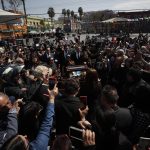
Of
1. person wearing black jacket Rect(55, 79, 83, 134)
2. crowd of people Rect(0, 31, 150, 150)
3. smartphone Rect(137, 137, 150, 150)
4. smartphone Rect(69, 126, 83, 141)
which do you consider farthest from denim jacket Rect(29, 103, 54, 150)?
smartphone Rect(137, 137, 150, 150)

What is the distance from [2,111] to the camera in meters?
→ 4.02

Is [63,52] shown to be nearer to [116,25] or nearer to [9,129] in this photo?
[9,129]

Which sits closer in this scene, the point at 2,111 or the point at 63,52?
the point at 2,111

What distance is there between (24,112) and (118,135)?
1174 mm

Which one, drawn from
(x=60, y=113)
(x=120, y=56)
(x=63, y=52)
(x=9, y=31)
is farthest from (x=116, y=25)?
(x=60, y=113)

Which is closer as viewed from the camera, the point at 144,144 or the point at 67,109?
the point at 144,144

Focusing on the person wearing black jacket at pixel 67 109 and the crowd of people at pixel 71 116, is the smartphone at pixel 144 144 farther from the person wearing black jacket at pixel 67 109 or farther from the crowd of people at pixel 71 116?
the person wearing black jacket at pixel 67 109

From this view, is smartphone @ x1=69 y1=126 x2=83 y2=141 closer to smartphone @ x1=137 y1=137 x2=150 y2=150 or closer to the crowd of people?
the crowd of people

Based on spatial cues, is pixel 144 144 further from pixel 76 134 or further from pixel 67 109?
pixel 67 109

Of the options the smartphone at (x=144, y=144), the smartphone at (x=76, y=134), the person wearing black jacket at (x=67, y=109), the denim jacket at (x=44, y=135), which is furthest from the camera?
the person wearing black jacket at (x=67, y=109)

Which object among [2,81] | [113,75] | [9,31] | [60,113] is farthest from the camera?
[9,31]

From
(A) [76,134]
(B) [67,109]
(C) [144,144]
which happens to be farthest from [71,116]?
(C) [144,144]

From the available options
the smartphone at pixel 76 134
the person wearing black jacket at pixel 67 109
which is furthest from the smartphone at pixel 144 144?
the person wearing black jacket at pixel 67 109

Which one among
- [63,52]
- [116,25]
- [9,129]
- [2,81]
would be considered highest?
[9,129]
